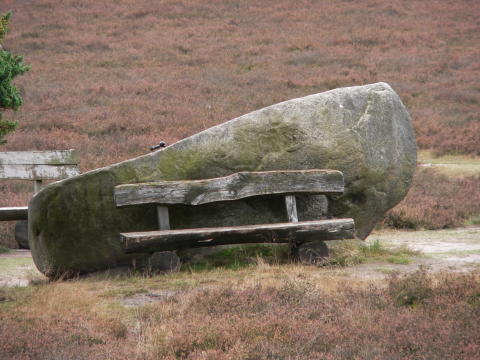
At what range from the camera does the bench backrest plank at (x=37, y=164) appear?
40.0ft

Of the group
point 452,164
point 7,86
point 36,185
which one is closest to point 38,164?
point 36,185

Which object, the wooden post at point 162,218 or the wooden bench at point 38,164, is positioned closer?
the wooden post at point 162,218

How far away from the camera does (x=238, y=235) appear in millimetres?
7426

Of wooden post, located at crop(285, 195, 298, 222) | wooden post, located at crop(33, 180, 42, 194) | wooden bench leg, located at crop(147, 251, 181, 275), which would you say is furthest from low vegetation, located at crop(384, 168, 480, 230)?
wooden post, located at crop(33, 180, 42, 194)

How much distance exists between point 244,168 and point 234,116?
1331 centimetres

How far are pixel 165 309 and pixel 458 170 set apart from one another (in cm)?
1367

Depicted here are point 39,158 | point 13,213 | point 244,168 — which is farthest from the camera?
point 39,158

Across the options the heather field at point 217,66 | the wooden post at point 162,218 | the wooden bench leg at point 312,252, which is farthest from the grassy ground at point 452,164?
the wooden post at point 162,218

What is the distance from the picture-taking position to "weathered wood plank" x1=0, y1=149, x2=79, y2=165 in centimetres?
1219

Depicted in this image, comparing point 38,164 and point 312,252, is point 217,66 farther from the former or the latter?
point 312,252

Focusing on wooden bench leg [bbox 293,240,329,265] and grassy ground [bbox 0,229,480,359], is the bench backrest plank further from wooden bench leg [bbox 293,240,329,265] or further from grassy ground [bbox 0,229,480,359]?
wooden bench leg [bbox 293,240,329,265]

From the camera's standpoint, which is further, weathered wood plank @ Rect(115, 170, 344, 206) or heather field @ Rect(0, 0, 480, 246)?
heather field @ Rect(0, 0, 480, 246)

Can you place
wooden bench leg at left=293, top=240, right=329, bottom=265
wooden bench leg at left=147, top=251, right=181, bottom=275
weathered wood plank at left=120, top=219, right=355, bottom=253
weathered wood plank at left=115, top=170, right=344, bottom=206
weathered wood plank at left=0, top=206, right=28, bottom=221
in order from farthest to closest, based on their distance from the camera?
weathered wood plank at left=0, top=206, right=28, bottom=221, wooden bench leg at left=293, top=240, right=329, bottom=265, wooden bench leg at left=147, top=251, right=181, bottom=275, weathered wood plank at left=115, top=170, right=344, bottom=206, weathered wood plank at left=120, top=219, right=355, bottom=253

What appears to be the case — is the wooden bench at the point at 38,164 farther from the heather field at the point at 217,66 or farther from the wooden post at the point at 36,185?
the heather field at the point at 217,66
